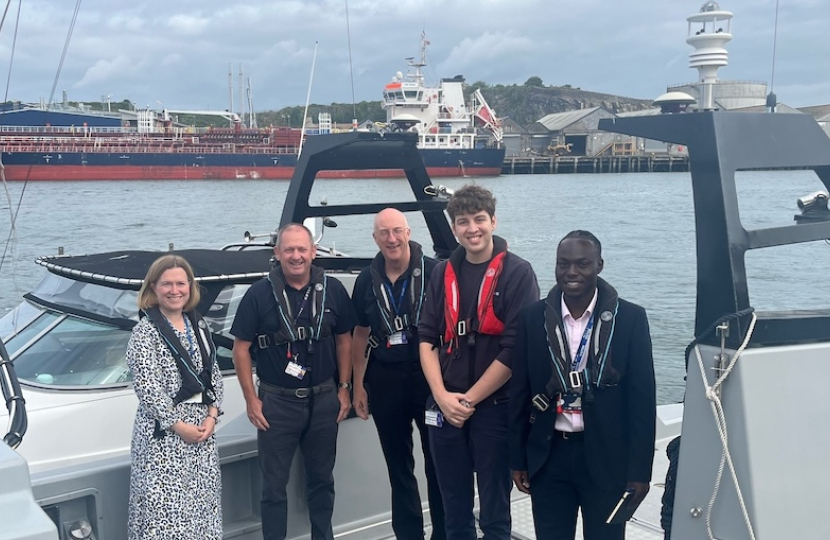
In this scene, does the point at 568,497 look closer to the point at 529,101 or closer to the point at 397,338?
the point at 397,338

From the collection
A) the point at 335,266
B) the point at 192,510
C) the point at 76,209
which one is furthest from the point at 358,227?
the point at 192,510

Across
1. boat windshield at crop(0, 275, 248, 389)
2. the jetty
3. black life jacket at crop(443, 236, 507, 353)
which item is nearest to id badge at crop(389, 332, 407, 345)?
black life jacket at crop(443, 236, 507, 353)

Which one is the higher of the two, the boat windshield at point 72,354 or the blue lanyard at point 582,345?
the blue lanyard at point 582,345

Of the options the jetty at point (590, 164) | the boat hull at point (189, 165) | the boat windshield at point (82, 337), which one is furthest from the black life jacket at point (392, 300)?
the jetty at point (590, 164)

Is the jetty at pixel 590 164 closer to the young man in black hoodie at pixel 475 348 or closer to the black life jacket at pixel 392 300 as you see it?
the black life jacket at pixel 392 300

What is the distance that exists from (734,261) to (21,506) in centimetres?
198

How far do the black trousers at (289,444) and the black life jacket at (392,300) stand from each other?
369 mm

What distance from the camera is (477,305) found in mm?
3059

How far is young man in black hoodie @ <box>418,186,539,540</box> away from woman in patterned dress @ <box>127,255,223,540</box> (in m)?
0.87

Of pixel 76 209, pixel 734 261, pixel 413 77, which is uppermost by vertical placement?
pixel 413 77

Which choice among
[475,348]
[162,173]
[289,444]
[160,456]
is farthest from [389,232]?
[162,173]

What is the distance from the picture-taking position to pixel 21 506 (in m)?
1.85

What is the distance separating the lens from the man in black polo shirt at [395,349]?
343cm

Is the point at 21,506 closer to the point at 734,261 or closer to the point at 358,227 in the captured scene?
the point at 734,261
